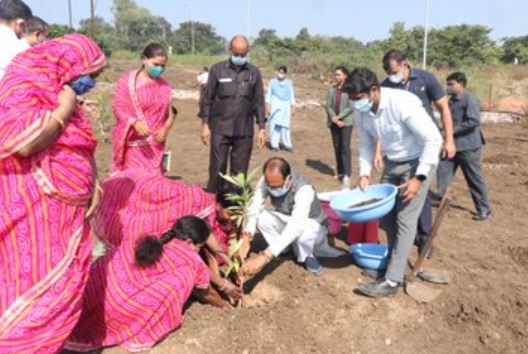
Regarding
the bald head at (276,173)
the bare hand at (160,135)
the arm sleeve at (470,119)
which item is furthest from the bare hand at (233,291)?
the arm sleeve at (470,119)

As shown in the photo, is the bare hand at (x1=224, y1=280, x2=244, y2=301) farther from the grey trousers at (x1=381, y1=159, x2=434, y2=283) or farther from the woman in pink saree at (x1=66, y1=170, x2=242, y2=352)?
the grey trousers at (x1=381, y1=159, x2=434, y2=283)

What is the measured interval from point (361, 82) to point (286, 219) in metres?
1.24

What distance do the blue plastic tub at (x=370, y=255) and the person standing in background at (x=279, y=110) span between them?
5680 millimetres

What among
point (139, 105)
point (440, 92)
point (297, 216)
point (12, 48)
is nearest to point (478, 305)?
point (297, 216)

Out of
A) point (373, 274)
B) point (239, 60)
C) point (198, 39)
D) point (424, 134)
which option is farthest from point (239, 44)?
point (198, 39)

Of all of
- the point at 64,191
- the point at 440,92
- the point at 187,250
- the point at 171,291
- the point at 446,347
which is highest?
the point at 440,92

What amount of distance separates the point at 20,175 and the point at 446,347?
2703mm

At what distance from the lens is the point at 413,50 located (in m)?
36.2

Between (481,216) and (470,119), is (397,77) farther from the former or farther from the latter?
(481,216)

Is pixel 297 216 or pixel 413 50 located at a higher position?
pixel 413 50

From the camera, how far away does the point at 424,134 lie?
11.6 ft

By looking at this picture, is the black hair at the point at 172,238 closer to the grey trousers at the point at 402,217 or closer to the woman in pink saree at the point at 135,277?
the woman in pink saree at the point at 135,277

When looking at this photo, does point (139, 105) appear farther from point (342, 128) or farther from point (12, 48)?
point (342, 128)

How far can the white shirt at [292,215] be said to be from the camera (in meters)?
3.91
